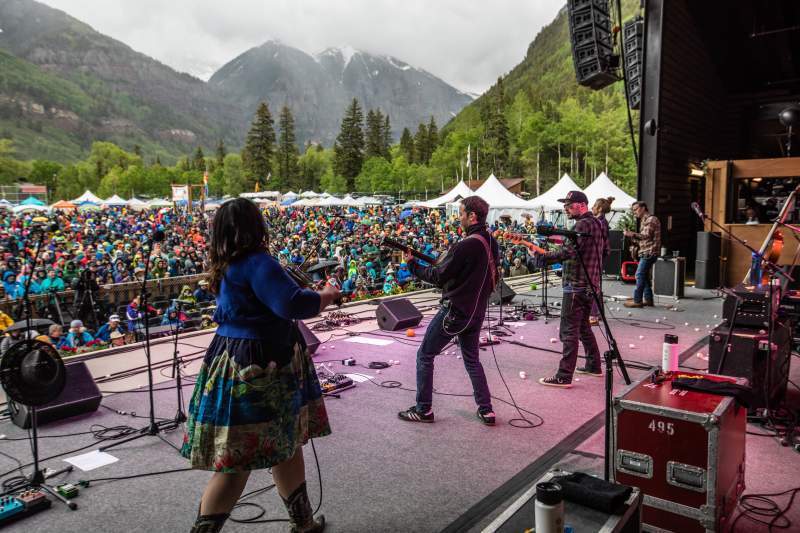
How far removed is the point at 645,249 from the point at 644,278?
52cm

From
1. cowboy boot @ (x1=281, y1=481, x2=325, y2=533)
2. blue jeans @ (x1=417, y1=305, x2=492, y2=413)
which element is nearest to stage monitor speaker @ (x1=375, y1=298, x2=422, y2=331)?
blue jeans @ (x1=417, y1=305, x2=492, y2=413)

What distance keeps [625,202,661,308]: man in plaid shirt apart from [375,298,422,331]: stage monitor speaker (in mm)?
4048

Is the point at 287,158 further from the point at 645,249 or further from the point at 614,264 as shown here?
the point at 645,249

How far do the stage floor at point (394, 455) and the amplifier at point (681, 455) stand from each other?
720mm

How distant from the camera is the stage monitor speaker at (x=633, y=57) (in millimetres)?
13008

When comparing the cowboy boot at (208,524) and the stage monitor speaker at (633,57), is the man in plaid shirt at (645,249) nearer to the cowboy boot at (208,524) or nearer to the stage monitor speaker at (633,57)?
the stage monitor speaker at (633,57)

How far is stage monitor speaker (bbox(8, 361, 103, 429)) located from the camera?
4219mm

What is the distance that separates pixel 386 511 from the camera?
2904 mm

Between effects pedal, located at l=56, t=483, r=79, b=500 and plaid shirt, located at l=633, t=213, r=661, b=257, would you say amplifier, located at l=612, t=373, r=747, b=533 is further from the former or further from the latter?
plaid shirt, located at l=633, t=213, r=661, b=257

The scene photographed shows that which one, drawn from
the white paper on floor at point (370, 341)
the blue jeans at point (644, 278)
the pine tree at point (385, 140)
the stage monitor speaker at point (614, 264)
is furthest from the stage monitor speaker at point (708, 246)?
the pine tree at point (385, 140)

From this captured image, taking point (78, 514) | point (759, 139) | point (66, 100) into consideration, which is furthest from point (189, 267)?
point (66, 100)

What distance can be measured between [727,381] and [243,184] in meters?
106

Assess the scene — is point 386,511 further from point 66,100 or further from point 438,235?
point 66,100

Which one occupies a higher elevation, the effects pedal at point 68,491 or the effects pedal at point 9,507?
the effects pedal at point 9,507
